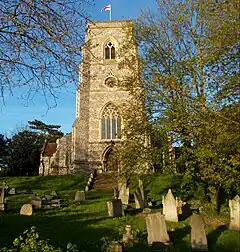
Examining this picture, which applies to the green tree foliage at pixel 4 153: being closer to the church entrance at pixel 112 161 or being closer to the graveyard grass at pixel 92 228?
the church entrance at pixel 112 161

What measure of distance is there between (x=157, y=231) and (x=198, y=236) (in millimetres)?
983

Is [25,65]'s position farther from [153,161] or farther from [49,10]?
[153,161]

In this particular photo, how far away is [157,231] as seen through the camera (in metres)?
7.31

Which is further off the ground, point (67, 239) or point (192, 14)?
point (192, 14)

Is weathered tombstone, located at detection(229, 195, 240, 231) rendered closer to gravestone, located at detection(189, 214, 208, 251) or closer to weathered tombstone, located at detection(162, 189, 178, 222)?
gravestone, located at detection(189, 214, 208, 251)

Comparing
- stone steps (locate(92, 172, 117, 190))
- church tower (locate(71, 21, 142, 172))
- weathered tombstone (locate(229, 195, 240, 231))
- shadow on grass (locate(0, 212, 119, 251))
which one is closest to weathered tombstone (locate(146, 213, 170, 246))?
shadow on grass (locate(0, 212, 119, 251))

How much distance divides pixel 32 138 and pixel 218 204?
40.8 m

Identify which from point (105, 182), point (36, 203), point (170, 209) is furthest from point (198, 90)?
point (105, 182)

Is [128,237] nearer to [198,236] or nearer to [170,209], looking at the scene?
[198,236]

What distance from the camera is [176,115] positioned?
1061 centimetres

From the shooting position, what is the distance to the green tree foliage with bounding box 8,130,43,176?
1702 inches

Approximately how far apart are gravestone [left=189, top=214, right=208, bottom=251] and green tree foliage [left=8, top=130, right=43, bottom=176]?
39.5 meters

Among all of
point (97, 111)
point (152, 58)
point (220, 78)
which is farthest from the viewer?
point (97, 111)

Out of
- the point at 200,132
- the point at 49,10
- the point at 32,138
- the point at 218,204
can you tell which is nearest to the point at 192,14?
the point at 200,132
